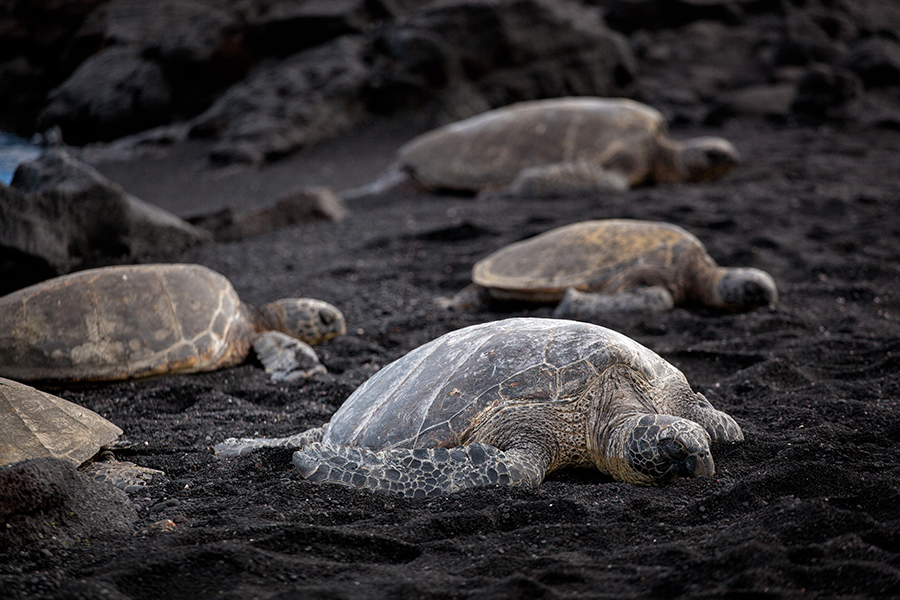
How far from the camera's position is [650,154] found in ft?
26.3

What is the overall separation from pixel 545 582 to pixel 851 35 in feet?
60.5

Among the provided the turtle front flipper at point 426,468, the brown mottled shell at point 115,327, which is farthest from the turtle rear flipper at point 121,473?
the brown mottled shell at point 115,327

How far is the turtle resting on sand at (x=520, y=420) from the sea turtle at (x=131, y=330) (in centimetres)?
115

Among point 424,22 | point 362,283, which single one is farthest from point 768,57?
point 362,283

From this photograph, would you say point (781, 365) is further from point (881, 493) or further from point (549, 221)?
point (549, 221)

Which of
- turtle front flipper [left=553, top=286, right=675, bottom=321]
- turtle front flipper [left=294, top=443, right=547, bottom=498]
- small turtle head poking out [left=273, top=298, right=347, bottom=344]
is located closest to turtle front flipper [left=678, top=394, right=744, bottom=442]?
turtle front flipper [left=294, top=443, right=547, bottom=498]

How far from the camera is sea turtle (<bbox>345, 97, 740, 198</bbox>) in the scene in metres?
7.80

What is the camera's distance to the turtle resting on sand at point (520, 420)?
2086 mm

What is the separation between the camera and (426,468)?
2.10 metres

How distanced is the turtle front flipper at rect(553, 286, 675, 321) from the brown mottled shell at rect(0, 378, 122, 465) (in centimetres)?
258

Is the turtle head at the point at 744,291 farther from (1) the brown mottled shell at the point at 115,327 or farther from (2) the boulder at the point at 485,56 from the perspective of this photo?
(2) the boulder at the point at 485,56

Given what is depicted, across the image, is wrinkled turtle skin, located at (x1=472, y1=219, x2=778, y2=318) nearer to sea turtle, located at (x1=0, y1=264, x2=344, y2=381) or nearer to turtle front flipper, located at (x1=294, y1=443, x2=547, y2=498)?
sea turtle, located at (x1=0, y1=264, x2=344, y2=381)

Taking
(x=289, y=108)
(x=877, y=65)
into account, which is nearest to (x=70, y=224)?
(x=289, y=108)

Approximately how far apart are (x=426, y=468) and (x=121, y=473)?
1035mm
